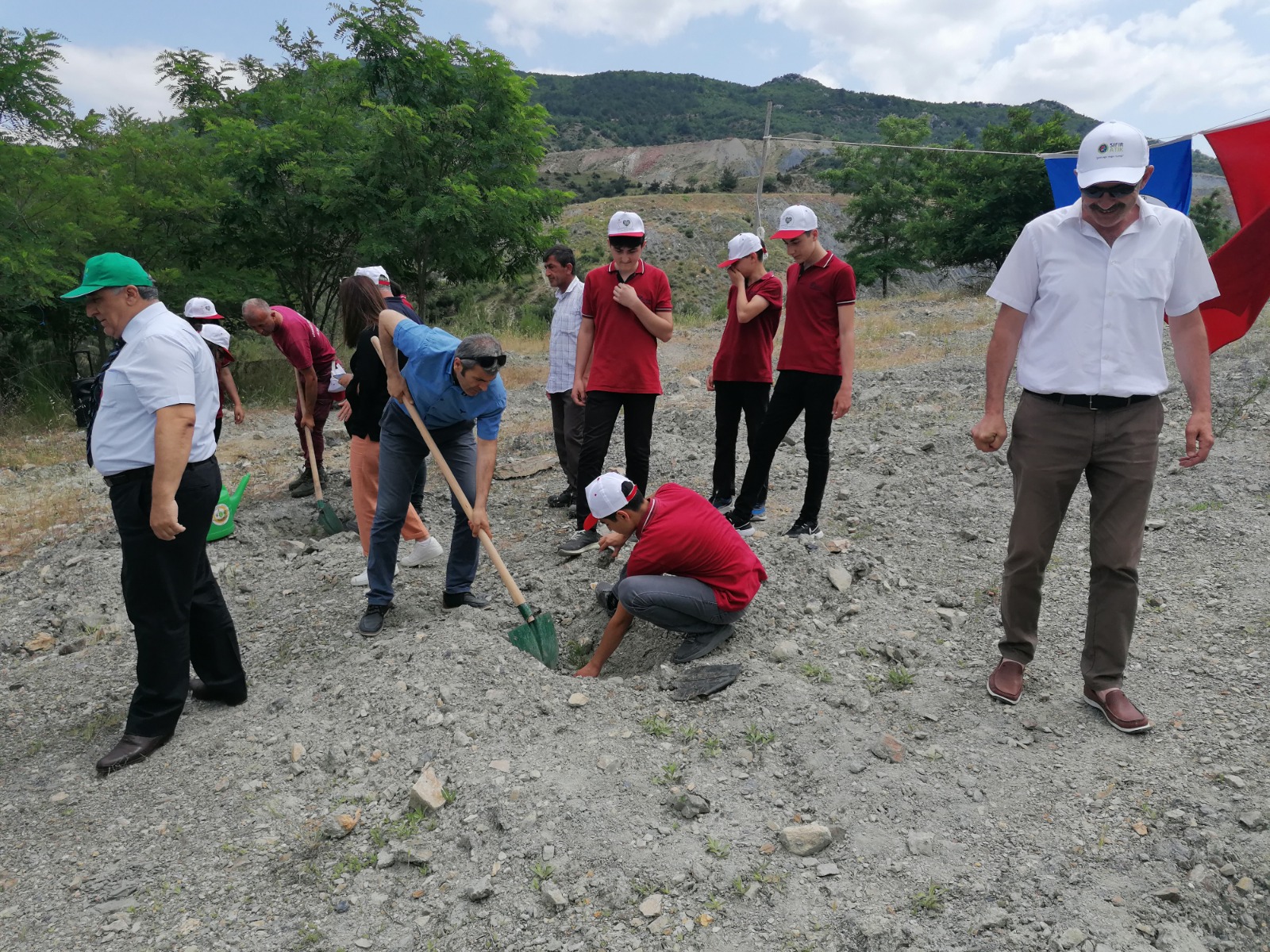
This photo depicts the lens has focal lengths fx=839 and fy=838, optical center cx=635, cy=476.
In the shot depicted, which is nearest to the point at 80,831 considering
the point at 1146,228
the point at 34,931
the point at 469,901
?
the point at 34,931

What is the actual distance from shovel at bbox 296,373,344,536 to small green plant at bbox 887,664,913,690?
4.03 m

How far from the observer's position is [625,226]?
177 inches

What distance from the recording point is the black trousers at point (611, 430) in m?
4.59

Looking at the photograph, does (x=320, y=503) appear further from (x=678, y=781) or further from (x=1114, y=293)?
(x=1114, y=293)

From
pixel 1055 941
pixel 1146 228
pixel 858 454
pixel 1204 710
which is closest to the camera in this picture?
pixel 1055 941

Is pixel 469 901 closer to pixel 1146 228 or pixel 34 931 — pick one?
pixel 34 931

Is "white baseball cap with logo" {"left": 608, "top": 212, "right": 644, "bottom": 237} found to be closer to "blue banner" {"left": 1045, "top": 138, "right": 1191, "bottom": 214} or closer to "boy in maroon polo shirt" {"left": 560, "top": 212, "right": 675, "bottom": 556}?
"boy in maroon polo shirt" {"left": 560, "top": 212, "right": 675, "bottom": 556}

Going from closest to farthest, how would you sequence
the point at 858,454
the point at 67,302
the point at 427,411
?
1. the point at 427,411
2. the point at 858,454
3. the point at 67,302

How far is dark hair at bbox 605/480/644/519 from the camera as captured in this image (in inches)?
133

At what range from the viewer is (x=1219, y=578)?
13.6ft

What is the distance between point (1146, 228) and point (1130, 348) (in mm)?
380

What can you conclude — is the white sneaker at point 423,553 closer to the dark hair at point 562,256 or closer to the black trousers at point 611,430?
the black trousers at point 611,430

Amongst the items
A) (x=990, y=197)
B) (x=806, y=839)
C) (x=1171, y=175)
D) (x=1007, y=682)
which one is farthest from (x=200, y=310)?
(x=990, y=197)

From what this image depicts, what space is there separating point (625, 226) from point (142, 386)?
99.5 inches
